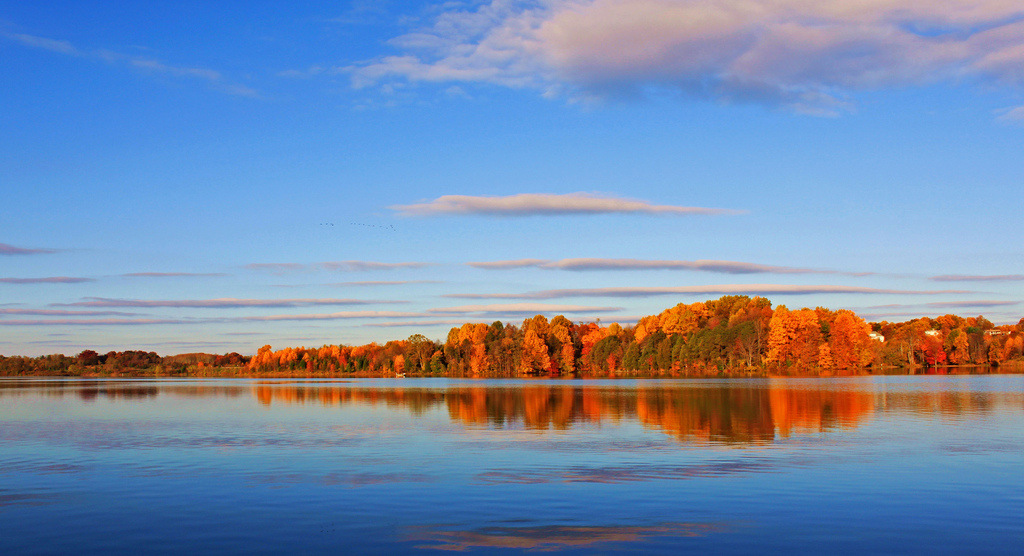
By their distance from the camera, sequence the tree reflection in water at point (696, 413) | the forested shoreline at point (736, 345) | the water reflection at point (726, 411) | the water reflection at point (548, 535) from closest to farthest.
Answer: the water reflection at point (548, 535)
the tree reflection in water at point (696, 413)
the water reflection at point (726, 411)
the forested shoreline at point (736, 345)

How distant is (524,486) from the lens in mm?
20203

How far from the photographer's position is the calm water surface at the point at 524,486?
1473cm

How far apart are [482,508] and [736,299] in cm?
17115

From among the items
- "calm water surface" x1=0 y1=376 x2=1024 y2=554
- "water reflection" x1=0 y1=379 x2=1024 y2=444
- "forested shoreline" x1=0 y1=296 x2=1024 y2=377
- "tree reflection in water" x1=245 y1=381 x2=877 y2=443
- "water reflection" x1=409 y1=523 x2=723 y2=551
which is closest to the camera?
"water reflection" x1=409 y1=523 x2=723 y2=551

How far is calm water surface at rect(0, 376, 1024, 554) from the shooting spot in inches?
580

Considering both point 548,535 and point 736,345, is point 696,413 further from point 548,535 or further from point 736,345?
point 736,345

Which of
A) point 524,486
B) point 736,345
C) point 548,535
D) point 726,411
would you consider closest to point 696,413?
point 726,411

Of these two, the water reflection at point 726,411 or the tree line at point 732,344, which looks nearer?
the water reflection at point 726,411

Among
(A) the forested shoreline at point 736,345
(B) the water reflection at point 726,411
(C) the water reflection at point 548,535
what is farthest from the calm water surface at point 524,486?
(A) the forested shoreline at point 736,345

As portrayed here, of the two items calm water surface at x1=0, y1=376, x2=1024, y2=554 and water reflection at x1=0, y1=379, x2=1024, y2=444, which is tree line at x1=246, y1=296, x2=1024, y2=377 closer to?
water reflection at x1=0, y1=379, x2=1024, y2=444

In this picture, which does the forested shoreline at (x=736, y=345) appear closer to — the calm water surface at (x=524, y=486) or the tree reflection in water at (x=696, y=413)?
the tree reflection in water at (x=696, y=413)

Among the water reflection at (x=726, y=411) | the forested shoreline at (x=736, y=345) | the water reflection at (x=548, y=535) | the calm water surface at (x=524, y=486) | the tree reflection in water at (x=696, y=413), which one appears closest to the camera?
the water reflection at (x=548, y=535)

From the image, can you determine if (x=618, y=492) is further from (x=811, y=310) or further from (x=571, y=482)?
(x=811, y=310)

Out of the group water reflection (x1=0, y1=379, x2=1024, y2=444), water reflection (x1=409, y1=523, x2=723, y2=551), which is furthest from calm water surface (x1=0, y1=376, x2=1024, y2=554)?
water reflection (x1=0, y1=379, x2=1024, y2=444)
